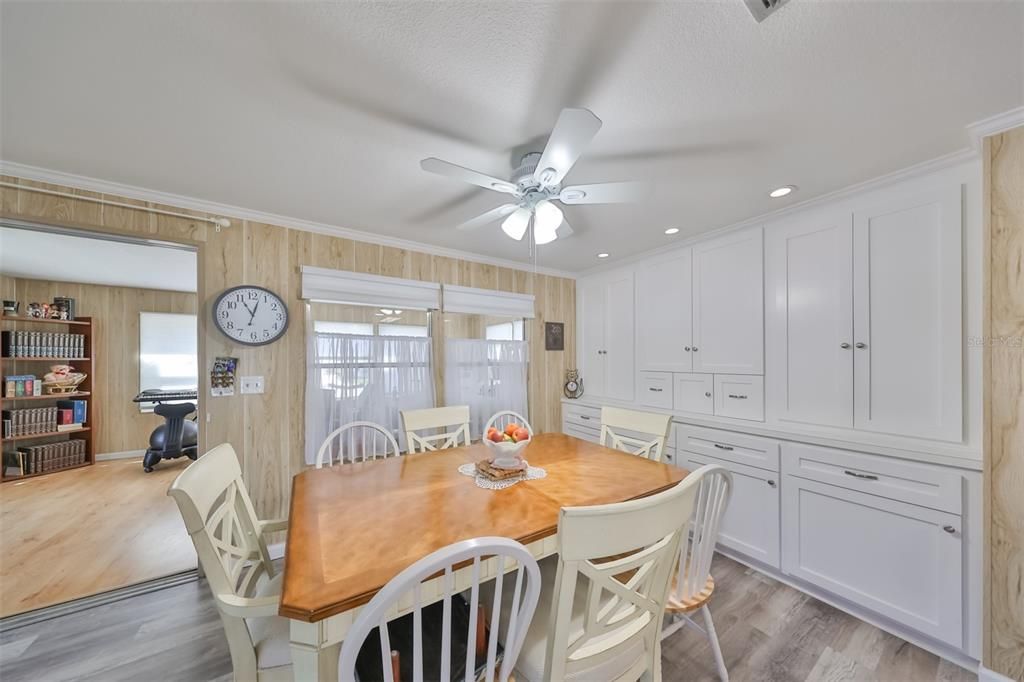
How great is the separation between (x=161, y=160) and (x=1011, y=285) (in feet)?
12.4

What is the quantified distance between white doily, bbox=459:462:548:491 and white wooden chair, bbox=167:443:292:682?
2.63 ft

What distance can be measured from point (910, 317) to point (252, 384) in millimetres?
3871

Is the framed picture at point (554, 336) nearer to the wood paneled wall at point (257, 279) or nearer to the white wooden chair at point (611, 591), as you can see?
the wood paneled wall at point (257, 279)

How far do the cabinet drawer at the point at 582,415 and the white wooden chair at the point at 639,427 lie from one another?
72 cm

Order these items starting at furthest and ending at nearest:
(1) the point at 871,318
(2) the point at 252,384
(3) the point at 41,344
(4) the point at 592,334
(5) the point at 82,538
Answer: (3) the point at 41,344
(4) the point at 592,334
(5) the point at 82,538
(2) the point at 252,384
(1) the point at 871,318

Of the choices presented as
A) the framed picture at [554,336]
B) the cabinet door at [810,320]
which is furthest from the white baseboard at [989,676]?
the framed picture at [554,336]

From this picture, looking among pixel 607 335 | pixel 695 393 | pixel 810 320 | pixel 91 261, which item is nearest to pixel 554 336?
pixel 607 335

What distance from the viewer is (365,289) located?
8.93ft

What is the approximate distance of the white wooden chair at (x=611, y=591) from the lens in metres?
0.84

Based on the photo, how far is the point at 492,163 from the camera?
5.60 feet

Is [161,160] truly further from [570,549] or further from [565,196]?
[570,549]

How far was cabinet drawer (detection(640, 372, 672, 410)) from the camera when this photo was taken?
310 cm

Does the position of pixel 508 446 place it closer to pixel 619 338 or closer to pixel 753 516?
pixel 753 516

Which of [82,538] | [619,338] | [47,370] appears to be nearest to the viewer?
[82,538]
